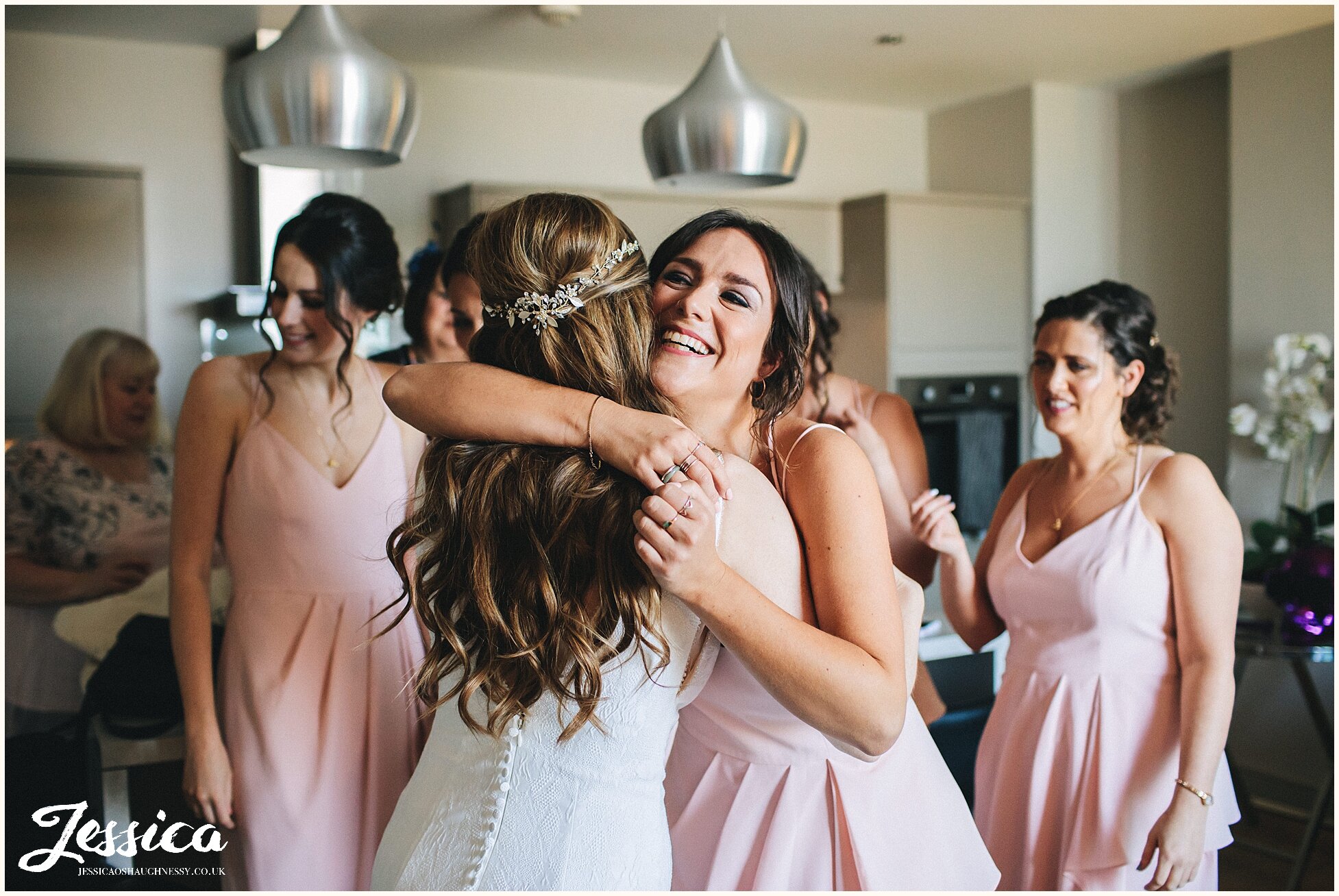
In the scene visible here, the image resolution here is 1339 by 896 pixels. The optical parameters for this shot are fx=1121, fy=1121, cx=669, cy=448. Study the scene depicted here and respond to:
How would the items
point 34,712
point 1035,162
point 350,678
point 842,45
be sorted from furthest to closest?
point 1035,162, point 842,45, point 34,712, point 350,678

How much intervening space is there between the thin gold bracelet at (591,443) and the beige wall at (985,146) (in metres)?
4.10

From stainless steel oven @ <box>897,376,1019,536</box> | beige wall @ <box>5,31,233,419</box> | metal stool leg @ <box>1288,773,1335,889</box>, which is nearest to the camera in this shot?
metal stool leg @ <box>1288,773,1335,889</box>

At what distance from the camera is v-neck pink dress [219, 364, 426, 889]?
1.80 meters

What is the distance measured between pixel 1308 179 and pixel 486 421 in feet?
11.9

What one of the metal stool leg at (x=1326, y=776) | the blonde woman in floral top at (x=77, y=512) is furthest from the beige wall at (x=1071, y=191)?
the blonde woman in floral top at (x=77, y=512)

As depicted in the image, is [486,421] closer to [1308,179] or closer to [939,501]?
[939,501]

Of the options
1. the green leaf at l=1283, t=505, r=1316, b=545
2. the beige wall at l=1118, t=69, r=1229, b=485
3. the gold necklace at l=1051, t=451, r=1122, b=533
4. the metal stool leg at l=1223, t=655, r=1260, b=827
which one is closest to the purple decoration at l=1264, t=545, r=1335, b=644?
the green leaf at l=1283, t=505, r=1316, b=545

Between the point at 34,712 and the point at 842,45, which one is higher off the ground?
the point at 842,45

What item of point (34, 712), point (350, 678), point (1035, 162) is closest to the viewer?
point (350, 678)

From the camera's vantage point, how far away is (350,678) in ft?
6.06

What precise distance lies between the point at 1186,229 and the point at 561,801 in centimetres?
439

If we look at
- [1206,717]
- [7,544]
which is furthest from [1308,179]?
[7,544]

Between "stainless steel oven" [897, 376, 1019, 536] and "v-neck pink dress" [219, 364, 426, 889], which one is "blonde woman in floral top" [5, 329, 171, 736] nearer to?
"v-neck pink dress" [219, 364, 426, 889]

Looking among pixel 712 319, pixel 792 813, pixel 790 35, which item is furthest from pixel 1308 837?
pixel 790 35
